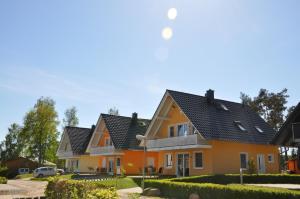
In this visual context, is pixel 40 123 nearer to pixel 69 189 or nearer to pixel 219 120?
pixel 219 120

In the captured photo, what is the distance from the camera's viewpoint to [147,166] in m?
38.4

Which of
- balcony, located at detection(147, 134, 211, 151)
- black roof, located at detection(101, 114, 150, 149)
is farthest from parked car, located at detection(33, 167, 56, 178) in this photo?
balcony, located at detection(147, 134, 211, 151)

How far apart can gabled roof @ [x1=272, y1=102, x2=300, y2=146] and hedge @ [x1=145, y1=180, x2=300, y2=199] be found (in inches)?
341

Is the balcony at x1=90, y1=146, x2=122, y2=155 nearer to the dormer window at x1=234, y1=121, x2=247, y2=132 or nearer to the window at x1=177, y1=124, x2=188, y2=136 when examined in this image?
the window at x1=177, y1=124, x2=188, y2=136

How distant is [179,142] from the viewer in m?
29.9

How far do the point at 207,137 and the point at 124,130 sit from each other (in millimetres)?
15301

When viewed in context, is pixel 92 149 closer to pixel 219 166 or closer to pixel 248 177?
pixel 219 166

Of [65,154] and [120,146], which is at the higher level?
[120,146]

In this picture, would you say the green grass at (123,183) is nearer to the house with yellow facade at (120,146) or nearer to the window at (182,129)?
the window at (182,129)

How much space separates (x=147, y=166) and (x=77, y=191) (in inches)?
1024

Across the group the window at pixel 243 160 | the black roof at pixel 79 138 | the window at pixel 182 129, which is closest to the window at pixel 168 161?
the window at pixel 182 129

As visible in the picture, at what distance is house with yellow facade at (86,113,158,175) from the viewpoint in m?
38.1

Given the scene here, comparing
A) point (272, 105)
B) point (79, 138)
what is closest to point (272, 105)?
point (272, 105)

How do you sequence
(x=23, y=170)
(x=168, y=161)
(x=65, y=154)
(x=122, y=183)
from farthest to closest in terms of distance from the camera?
(x=23, y=170), (x=65, y=154), (x=168, y=161), (x=122, y=183)
